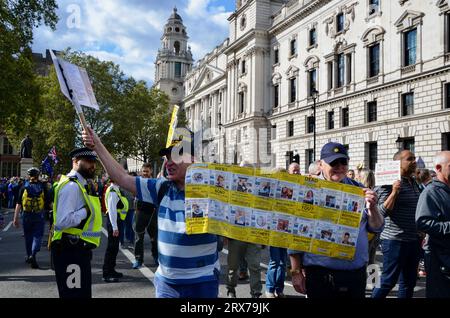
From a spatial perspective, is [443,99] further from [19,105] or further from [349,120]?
[19,105]

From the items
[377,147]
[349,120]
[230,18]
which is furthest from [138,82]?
[377,147]

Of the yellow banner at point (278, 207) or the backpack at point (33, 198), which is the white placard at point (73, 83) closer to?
the yellow banner at point (278, 207)

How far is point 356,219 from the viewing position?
3693mm

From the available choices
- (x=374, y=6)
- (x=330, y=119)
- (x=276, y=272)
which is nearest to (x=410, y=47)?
(x=374, y=6)

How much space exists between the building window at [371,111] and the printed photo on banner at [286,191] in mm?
33783

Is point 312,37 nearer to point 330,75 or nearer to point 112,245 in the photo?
point 330,75

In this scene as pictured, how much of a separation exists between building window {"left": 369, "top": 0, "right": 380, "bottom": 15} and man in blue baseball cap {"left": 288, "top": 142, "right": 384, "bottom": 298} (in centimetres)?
3507

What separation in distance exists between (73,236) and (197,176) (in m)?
1.90

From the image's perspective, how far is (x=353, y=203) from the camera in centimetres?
370

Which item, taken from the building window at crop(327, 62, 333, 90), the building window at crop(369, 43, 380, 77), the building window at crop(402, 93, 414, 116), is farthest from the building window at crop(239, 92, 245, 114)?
the building window at crop(402, 93, 414, 116)

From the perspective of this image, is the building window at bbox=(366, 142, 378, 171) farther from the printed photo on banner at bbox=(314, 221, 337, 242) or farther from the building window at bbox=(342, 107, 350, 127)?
the printed photo on banner at bbox=(314, 221, 337, 242)

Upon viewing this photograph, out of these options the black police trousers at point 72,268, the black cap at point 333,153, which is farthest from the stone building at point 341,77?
the black cap at point 333,153

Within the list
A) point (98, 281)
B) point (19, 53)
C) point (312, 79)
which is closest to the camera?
point (98, 281)
